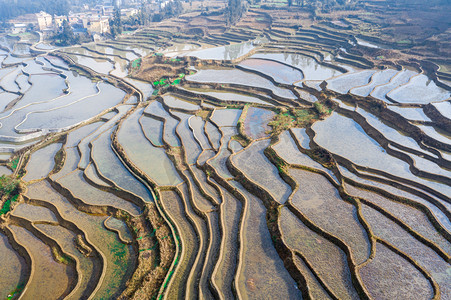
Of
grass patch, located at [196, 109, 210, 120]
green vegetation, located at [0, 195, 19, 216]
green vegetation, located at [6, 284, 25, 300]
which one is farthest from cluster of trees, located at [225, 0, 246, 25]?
green vegetation, located at [6, 284, 25, 300]

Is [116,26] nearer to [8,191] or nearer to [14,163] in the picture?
[14,163]

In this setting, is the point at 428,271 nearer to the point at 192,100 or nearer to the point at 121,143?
the point at 121,143

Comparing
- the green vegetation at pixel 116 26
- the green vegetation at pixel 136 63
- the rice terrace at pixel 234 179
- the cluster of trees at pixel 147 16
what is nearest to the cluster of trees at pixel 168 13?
the cluster of trees at pixel 147 16

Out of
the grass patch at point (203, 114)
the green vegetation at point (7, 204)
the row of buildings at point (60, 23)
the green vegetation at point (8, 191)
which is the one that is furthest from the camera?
the row of buildings at point (60, 23)

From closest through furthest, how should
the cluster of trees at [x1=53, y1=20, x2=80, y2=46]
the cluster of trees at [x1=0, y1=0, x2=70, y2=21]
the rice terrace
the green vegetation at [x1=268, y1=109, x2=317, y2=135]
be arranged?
the rice terrace < the green vegetation at [x1=268, y1=109, x2=317, y2=135] < the cluster of trees at [x1=53, y1=20, x2=80, y2=46] < the cluster of trees at [x1=0, y1=0, x2=70, y2=21]

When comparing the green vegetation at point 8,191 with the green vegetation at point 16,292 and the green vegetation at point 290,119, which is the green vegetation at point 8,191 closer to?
the green vegetation at point 16,292

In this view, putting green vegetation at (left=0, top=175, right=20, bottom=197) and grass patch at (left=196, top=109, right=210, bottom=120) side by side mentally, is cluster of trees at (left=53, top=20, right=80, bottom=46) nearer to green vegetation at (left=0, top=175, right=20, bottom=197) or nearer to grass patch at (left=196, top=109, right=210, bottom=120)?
grass patch at (left=196, top=109, right=210, bottom=120)

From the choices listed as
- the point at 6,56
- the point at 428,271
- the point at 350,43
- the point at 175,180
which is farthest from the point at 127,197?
the point at 6,56
